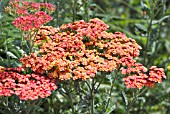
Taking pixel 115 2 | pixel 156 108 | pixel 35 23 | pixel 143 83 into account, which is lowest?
pixel 156 108

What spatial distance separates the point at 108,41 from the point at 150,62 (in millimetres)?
1578

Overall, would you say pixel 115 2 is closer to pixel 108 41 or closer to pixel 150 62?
pixel 150 62

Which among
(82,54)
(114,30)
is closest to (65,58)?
(82,54)

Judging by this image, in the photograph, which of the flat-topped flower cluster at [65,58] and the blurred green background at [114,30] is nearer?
the flat-topped flower cluster at [65,58]

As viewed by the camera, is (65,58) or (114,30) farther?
(114,30)

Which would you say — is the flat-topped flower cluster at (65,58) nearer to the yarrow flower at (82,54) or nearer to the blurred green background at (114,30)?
the yarrow flower at (82,54)

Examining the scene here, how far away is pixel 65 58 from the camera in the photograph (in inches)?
119

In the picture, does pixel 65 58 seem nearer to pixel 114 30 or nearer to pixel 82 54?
pixel 82 54

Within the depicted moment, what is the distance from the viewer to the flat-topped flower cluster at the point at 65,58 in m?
2.85

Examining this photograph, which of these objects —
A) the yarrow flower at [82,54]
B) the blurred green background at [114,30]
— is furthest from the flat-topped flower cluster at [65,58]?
the blurred green background at [114,30]

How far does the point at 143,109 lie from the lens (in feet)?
15.5

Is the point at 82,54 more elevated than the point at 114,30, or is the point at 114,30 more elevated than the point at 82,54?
the point at 114,30

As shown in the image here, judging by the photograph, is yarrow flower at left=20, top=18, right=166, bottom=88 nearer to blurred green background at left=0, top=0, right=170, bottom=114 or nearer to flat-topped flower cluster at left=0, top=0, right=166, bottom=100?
flat-topped flower cluster at left=0, top=0, right=166, bottom=100

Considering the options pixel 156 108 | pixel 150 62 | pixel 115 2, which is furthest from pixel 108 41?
pixel 115 2
